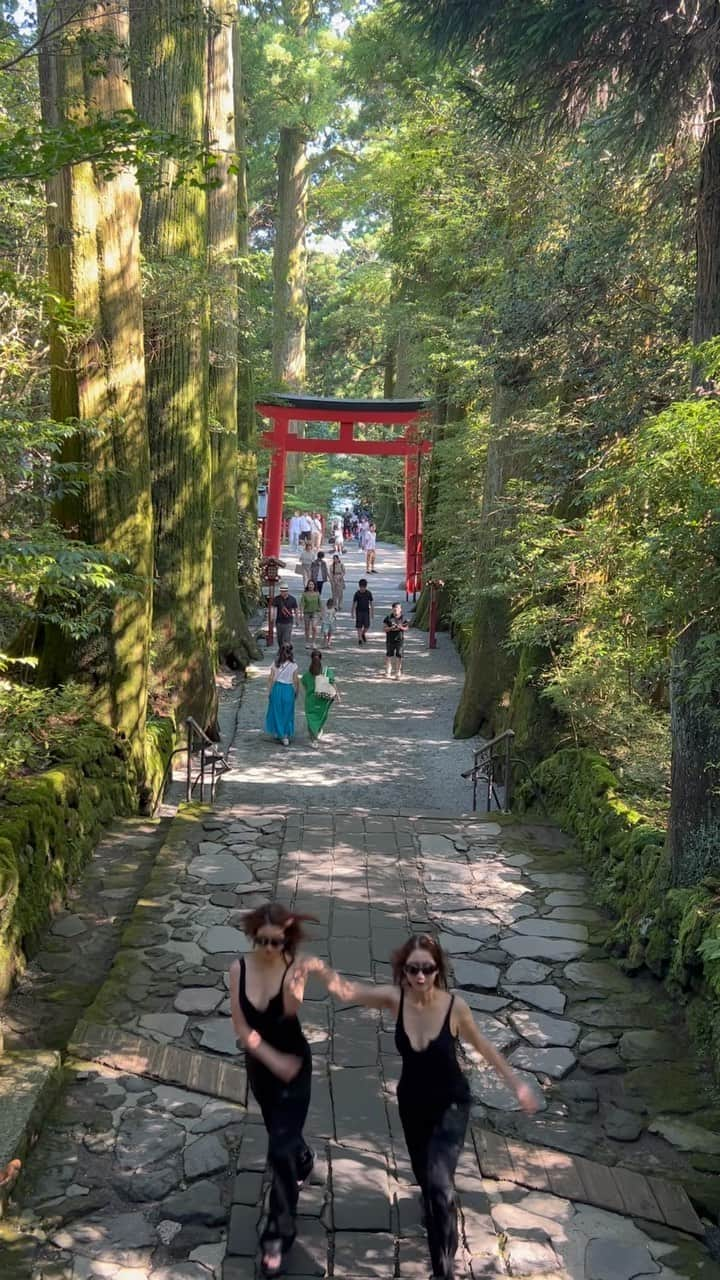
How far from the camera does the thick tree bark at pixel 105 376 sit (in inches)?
350

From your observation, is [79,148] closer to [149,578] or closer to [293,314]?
[149,578]

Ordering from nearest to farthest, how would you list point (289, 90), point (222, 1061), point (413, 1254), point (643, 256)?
1. point (413, 1254)
2. point (222, 1061)
3. point (643, 256)
4. point (289, 90)

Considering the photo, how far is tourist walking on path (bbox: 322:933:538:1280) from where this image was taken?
3545 mm

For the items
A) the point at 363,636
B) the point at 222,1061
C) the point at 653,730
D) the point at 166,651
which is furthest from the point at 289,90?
the point at 222,1061

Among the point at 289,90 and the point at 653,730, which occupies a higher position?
the point at 289,90

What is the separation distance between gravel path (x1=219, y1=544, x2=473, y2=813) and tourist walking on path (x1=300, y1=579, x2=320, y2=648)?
12.2 inches

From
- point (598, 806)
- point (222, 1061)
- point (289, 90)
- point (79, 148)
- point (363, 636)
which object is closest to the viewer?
point (222, 1061)

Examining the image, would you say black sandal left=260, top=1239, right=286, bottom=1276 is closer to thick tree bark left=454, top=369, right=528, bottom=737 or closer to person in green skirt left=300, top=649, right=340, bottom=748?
person in green skirt left=300, top=649, right=340, bottom=748

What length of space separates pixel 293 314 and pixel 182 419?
68.8 ft

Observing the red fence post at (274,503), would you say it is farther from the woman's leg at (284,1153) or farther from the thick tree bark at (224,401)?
the woman's leg at (284,1153)

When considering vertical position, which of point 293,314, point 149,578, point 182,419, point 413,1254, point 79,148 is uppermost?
point 293,314

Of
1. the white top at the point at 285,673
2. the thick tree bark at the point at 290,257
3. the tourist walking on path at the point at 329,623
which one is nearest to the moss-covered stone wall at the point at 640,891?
the white top at the point at 285,673

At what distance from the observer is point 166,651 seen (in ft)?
40.7

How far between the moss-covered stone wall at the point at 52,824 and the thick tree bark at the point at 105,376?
646 mm
